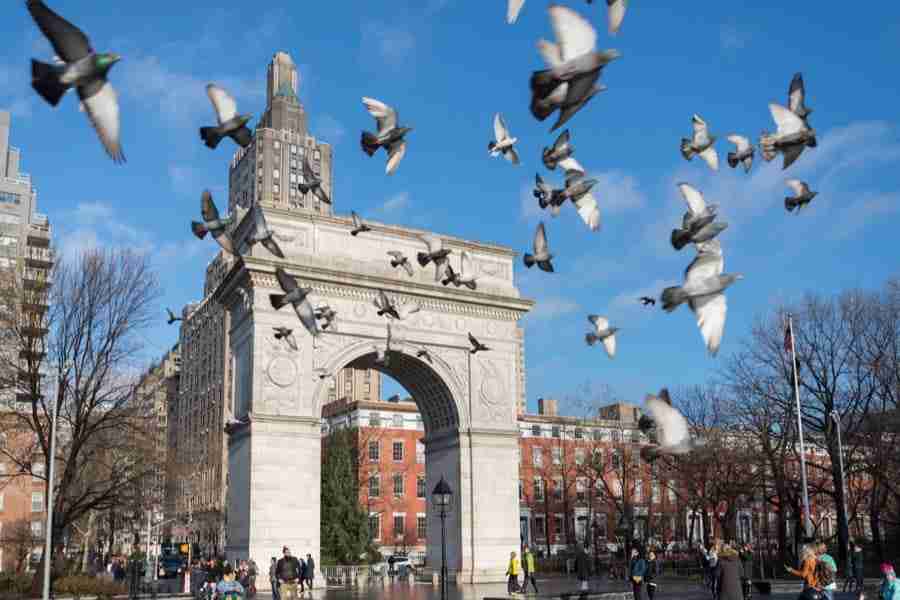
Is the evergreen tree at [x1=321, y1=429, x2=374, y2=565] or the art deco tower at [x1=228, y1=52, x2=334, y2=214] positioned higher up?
the art deco tower at [x1=228, y1=52, x2=334, y2=214]

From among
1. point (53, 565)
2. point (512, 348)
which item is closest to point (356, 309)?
point (512, 348)

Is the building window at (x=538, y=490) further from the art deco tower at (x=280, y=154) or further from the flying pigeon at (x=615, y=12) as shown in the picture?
the flying pigeon at (x=615, y=12)

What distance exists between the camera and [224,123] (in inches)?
371

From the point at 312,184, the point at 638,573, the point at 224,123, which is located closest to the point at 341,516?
the point at 638,573

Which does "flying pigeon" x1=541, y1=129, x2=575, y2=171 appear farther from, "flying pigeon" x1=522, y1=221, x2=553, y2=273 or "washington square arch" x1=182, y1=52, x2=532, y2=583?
"washington square arch" x1=182, y1=52, x2=532, y2=583

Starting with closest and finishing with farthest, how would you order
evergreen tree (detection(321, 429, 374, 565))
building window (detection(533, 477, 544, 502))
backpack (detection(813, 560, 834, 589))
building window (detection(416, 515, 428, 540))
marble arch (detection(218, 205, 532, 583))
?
backpack (detection(813, 560, 834, 589)), marble arch (detection(218, 205, 532, 583)), evergreen tree (detection(321, 429, 374, 565)), building window (detection(416, 515, 428, 540)), building window (detection(533, 477, 544, 502))

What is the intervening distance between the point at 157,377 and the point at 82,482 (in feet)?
35.8

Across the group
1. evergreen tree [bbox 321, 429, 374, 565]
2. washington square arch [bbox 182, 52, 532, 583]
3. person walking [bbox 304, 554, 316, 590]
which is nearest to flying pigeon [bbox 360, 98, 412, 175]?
washington square arch [bbox 182, 52, 532, 583]

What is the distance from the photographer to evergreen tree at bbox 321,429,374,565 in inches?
2282

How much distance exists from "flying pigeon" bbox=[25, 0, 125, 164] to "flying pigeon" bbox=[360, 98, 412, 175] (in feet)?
15.7

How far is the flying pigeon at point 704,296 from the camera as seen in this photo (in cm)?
806

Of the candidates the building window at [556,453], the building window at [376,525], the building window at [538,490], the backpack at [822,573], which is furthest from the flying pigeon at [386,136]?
the building window at [538,490]

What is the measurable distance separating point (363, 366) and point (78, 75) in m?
34.8

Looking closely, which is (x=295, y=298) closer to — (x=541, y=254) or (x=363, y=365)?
(x=541, y=254)
